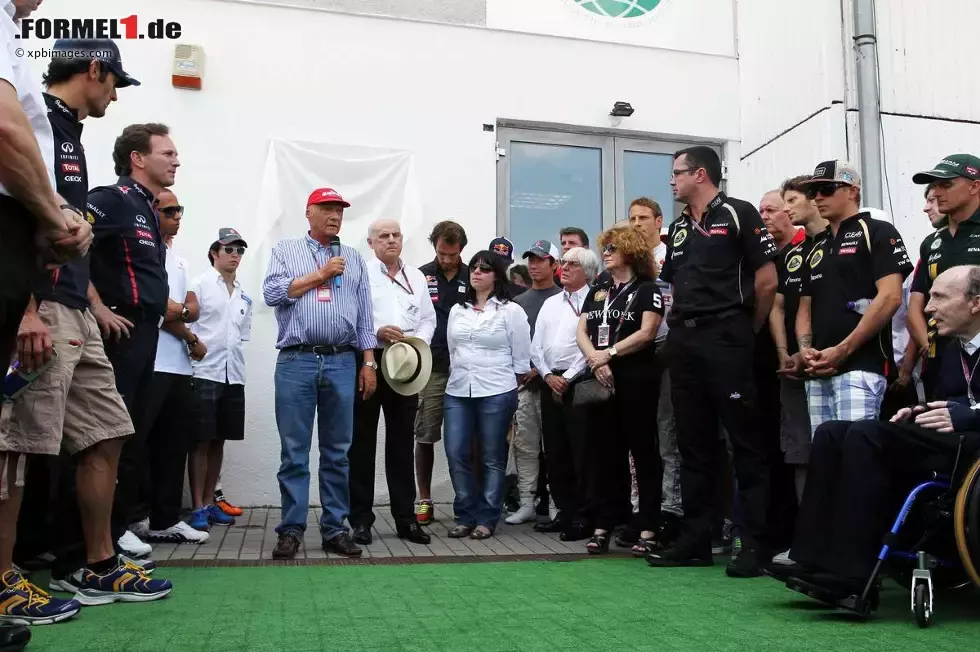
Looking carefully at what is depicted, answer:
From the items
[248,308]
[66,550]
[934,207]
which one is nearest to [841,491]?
[934,207]

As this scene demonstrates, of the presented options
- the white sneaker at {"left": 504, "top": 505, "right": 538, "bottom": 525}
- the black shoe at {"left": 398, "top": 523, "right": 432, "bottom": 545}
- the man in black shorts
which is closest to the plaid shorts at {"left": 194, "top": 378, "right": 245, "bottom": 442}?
the man in black shorts

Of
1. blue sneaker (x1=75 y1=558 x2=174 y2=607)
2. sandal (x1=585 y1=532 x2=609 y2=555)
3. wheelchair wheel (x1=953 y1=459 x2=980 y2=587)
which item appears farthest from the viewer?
sandal (x1=585 y1=532 x2=609 y2=555)

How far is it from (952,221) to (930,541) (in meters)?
1.66

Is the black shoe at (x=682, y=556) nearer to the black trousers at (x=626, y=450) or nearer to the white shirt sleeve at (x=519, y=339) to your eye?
the black trousers at (x=626, y=450)

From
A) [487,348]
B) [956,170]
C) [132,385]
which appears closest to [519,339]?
[487,348]

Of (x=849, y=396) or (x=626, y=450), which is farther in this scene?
(x=626, y=450)

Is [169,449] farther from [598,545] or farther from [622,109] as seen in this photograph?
[622,109]

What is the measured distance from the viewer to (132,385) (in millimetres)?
4133

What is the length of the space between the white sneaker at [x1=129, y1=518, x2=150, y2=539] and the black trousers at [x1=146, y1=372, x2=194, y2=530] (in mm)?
50

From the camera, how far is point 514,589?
392 cm

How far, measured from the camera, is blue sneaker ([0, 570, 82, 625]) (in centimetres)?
321

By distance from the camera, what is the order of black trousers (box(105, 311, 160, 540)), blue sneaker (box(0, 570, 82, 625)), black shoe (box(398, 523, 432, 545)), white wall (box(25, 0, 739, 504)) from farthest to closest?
1. white wall (box(25, 0, 739, 504))
2. black shoe (box(398, 523, 432, 545))
3. black trousers (box(105, 311, 160, 540))
4. blue sneaker (box(0, 570, 82, 625))

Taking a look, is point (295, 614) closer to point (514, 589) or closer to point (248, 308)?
point (514, 589)

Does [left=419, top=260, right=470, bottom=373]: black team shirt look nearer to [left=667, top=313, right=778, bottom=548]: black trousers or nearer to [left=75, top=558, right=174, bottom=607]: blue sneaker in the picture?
[left=667, top=313, right=778, bottom=548]: black trousers
